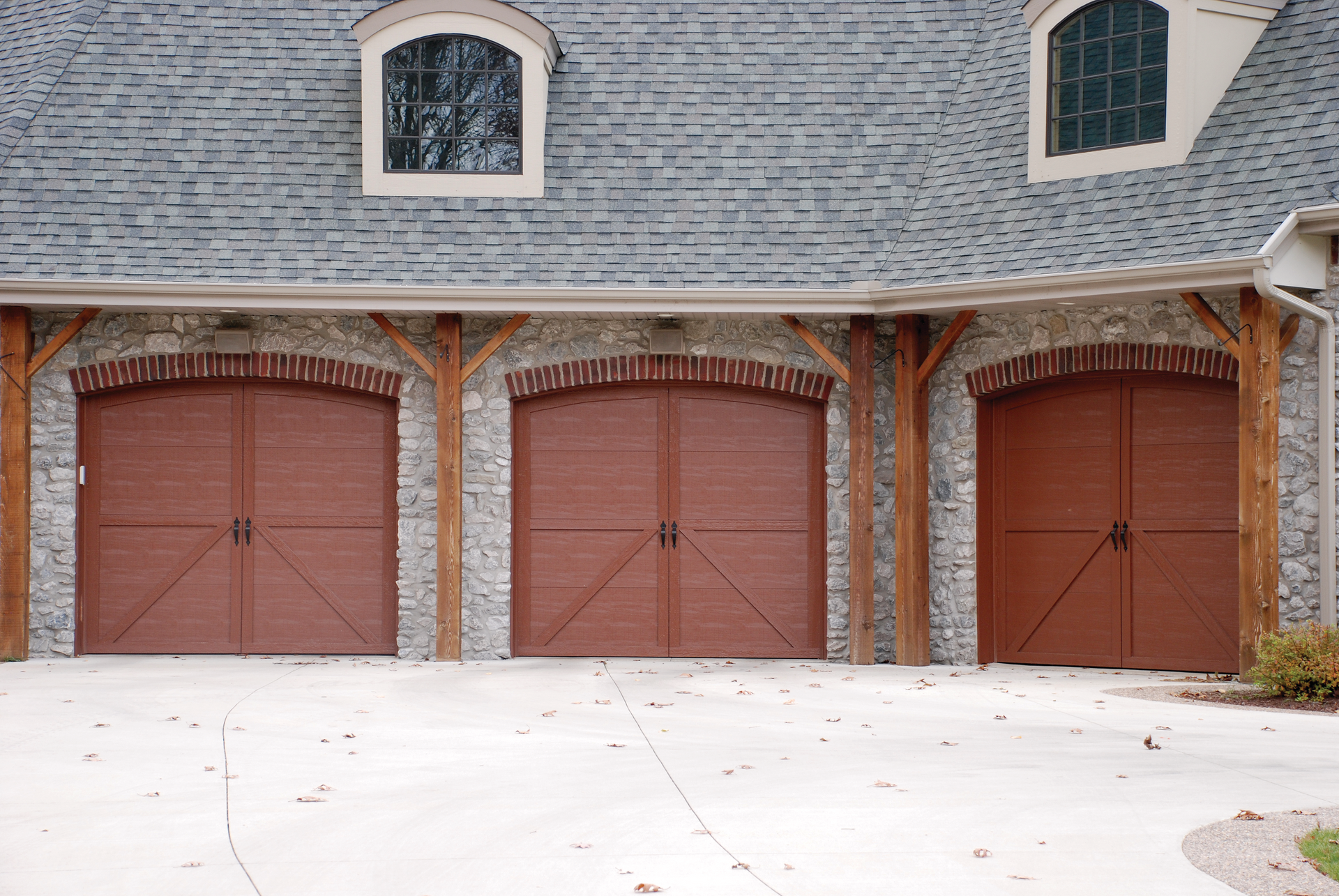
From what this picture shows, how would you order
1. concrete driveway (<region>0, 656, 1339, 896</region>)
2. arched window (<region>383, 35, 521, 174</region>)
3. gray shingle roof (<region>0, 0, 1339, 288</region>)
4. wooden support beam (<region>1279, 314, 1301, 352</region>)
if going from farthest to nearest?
arched window (<region>383, 35, 521, 174</region>) → gray shingle roof (<region>0, 0, 1339, 288</region>) → wooden support beam (<region>1279, 314, 1301, 352</region>) → concrete driveway (<region>0, 656, 1339, 896</region>)

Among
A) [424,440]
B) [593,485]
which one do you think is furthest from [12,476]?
[593,485]

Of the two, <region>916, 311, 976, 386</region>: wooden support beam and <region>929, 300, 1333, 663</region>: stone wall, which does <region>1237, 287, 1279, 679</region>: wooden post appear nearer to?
<region>929, 300, 1333, 663</region>: stone wall

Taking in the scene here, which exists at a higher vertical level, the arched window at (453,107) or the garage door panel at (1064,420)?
the arched window at (453,107)

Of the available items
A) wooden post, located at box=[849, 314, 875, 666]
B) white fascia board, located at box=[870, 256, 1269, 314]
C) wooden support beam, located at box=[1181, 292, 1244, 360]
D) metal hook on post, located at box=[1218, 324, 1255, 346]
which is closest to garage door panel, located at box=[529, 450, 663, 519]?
wooden post, located at box=[849, 314, 875, 666]

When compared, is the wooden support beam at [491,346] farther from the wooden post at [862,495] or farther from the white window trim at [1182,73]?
the white window trim at [1182,73]

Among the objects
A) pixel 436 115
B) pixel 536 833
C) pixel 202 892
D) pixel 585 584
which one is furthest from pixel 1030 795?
pixel 436 115

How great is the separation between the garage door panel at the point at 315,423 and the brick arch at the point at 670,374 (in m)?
1.25

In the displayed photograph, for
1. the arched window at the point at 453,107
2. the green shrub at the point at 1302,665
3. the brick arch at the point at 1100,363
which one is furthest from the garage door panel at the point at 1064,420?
the arched window at the point at 453,107

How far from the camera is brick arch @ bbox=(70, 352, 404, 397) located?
33.5 ft

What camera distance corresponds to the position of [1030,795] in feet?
18.2

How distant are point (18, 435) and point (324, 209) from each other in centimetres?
293

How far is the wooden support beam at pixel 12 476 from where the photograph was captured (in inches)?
392

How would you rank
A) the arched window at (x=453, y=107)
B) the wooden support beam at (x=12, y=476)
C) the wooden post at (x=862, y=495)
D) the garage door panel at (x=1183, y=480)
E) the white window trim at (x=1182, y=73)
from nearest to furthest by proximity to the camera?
1. the garage door panel at (x=1183, y=480)
2. the white window trim at (x=1182, y=73)
3. the wooden support beam at (x=12, y=476)
4. the wooden post at (x=862, y=495)
5. the arched window at (x=453, y=107)

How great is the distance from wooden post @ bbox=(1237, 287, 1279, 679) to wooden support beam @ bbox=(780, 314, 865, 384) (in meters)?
2.87
